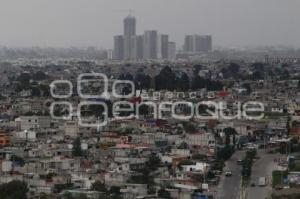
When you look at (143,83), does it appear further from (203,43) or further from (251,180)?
(203,43)

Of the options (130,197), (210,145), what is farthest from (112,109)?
(130,197)

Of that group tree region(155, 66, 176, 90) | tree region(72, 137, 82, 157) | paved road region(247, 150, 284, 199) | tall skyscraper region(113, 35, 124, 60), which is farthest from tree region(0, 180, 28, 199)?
tall skyscraper region(113, 35, 124, 60)

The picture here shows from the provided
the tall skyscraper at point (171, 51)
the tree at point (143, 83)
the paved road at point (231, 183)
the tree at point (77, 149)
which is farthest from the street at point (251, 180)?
the tall skyscraper at point (171, 51)

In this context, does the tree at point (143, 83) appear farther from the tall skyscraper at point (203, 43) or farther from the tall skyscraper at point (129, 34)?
the tall skyscraper at point (203, 43)

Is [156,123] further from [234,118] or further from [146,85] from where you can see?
[146,85]

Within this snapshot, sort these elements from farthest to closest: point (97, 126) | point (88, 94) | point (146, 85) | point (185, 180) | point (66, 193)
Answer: point (146, 85)
point (88, 94)
point (97, 126)
point (185, 180)
point (66, 193)
